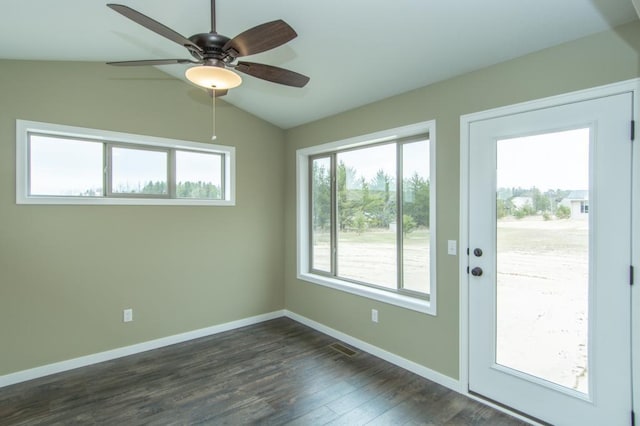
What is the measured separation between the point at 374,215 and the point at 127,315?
2869mm

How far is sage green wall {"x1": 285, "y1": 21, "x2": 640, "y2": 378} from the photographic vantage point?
199 cm

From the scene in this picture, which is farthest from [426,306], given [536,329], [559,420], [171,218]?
[171,218]

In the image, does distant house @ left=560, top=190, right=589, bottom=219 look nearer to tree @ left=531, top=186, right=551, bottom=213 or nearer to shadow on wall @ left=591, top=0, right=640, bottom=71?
tree @ left=531, top=186, right=551, bottom=213

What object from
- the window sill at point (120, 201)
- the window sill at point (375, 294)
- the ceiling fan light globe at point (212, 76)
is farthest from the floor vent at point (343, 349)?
the ceiling fan light globe at point (212, 76)

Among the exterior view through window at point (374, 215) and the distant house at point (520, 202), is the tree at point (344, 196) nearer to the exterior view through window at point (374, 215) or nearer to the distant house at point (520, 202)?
the exterior view through window at point (374, 215)

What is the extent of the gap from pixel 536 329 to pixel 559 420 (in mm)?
583

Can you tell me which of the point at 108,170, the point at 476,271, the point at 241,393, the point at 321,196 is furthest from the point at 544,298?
the point at 108,170

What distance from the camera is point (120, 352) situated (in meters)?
3.31

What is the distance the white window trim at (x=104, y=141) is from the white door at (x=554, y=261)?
9.33 ft

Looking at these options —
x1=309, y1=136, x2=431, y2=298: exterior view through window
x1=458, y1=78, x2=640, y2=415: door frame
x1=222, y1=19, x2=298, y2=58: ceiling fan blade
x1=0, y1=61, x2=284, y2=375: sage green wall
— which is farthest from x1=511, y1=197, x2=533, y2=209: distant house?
x1=0, y1=61, x2=284, y2=375: sage green wall

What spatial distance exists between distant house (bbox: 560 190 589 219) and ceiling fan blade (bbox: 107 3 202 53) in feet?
8.20

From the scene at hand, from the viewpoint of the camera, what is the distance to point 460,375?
263 cm

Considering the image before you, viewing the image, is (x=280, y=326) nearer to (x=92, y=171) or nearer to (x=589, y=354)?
(x=92, y=171)

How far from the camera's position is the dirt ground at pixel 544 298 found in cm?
209
